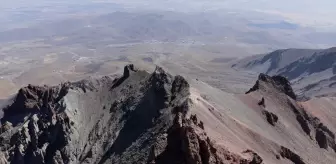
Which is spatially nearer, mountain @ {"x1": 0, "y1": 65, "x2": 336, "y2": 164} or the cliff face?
mountain @ {"x1": 0, "y1": 65, "x2": 336, "y2": 164}

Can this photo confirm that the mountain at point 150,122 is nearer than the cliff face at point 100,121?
Yes

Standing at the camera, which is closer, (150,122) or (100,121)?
(150,122)

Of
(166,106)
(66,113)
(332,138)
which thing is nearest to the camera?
(166,106)

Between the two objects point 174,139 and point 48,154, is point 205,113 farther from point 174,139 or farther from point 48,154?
point 48,154

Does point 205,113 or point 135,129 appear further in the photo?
point 135,129

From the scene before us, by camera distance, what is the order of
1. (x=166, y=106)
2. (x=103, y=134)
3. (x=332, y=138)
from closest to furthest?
(x=166, y=106)
(x=103, y=134)
(x=332, y=138)

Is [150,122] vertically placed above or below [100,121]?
above

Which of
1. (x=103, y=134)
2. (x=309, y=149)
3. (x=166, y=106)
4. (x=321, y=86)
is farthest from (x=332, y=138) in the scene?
(x=321, y=86)

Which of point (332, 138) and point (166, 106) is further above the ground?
point (166, 106)
